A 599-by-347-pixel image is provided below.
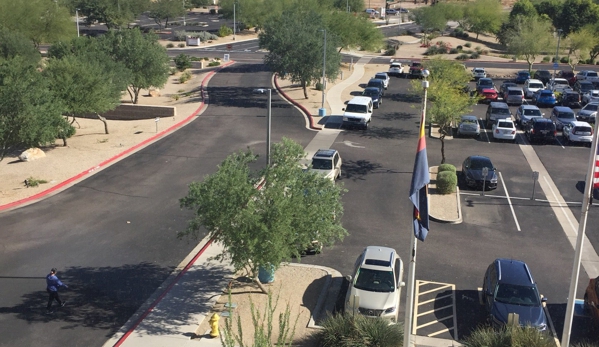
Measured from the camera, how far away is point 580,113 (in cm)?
→ 4409

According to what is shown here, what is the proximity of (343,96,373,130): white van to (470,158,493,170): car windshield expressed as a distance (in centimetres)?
1115

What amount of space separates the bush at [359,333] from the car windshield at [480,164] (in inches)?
612

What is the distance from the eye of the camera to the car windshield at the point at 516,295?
57.5ft

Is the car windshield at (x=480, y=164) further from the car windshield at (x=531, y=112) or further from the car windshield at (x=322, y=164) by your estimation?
the car windshield at (x=531, y=112)

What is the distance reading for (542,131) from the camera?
3812cm

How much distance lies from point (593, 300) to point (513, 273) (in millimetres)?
2153

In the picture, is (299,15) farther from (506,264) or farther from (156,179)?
(506,264)

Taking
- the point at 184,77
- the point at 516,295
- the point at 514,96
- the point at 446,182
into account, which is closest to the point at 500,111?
the point at 514,96

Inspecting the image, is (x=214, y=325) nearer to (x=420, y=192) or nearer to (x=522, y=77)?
(x=420, y=192)

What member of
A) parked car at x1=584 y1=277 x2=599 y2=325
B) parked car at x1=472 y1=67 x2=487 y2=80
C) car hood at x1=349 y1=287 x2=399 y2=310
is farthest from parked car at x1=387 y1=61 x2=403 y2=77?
car hood at x1=349 y1=287 x2=399 y2=310

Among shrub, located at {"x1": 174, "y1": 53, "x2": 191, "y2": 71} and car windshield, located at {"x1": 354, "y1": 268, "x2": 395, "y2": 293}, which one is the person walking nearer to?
car windshield, located at {"x1": 354, "y1": 268, "x2": 395, "y2": 293}

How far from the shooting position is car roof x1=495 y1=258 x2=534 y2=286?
1809 cm

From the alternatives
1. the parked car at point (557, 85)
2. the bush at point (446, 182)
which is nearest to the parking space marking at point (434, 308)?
the bush at point (446, 182)

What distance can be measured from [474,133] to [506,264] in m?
21.4
